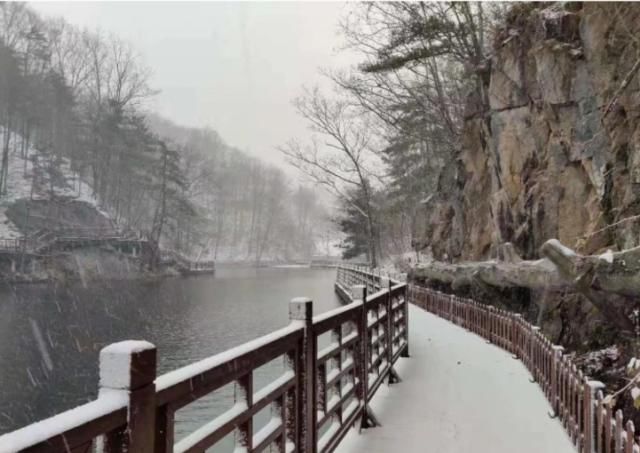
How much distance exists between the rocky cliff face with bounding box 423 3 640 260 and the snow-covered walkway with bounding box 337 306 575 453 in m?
2.42

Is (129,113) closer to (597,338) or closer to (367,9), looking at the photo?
(367,9)

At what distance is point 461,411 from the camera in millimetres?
6094

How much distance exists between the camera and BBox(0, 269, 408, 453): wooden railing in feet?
5.14

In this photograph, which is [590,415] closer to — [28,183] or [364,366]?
[364,366]

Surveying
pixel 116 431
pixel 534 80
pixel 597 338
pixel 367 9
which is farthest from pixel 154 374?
pixel 367 9

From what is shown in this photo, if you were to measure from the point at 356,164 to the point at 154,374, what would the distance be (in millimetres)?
30561

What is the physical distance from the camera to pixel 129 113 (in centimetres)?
5497

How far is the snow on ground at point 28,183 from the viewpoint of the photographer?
134 ft

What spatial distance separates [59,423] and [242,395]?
143 cm

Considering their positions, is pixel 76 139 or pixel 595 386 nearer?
pixel 595 386

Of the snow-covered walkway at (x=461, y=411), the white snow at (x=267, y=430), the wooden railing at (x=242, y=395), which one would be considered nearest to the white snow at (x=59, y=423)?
the wooden railing at (x=242, y=395)

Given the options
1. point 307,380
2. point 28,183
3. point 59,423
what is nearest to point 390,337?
point 307,380

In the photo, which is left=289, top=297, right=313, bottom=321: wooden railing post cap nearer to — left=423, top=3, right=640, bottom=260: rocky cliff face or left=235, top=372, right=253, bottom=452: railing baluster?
left=235, top=372, right=253, bottom=452: railing baluster

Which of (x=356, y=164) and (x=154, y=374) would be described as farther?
(x=356, y=164)
